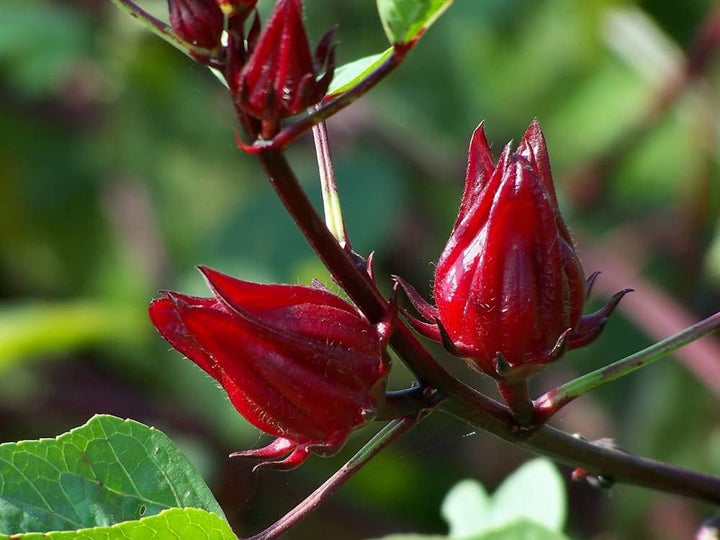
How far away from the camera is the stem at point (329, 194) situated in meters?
1.07

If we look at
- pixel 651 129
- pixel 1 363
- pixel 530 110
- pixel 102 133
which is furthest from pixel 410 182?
pixel 1 363

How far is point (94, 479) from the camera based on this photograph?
1139mm

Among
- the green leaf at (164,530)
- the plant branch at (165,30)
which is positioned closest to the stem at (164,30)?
the plant branch at (165,30)

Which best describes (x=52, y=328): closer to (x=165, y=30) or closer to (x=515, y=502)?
(x=515, y=502)

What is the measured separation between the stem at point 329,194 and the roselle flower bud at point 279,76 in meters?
0.15

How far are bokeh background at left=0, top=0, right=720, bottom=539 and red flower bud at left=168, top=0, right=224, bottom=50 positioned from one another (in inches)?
74.0

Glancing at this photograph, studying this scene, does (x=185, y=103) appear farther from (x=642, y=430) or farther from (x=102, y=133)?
(x=642, y=430)

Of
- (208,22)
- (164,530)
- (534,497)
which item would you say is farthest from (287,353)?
(534,497)

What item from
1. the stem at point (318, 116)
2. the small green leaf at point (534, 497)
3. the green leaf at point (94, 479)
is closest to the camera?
the stem at point (318, 116)

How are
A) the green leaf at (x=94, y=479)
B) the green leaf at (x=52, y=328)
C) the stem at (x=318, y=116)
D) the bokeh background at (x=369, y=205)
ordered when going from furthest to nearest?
the bokeh background at (x=369, y=205) → the green leaf at (x=52, y=328) → the green leaf at (x=94, y=479) → the stem at (x=318, y=116)

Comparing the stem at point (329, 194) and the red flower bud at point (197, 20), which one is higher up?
the red flower bud at point (197, 20)

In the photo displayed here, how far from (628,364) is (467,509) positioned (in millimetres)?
747

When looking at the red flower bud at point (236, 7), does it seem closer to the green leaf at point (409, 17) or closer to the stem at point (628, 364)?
the green leaf at point (409, 17)

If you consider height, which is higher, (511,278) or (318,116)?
(318,116)
